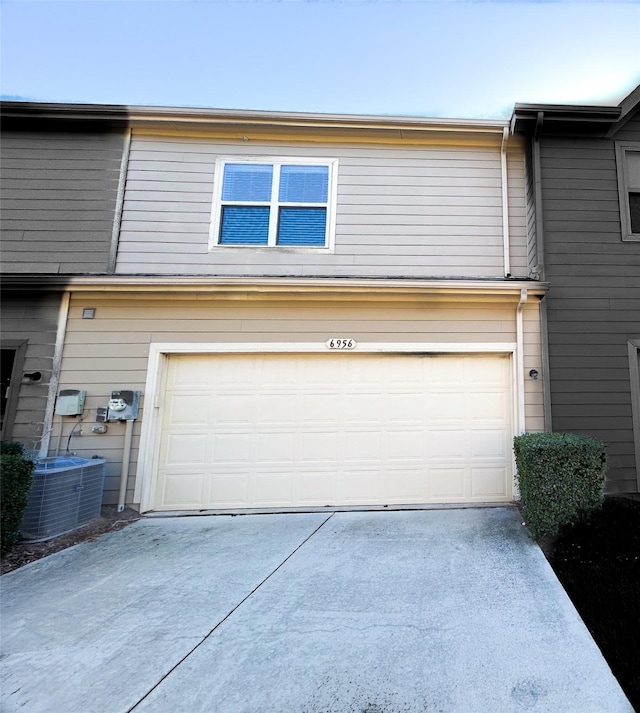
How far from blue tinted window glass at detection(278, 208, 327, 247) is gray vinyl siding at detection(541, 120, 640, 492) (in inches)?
122

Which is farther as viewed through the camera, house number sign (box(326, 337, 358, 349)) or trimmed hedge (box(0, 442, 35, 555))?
house number sign (box(326, 337, 358, 349))

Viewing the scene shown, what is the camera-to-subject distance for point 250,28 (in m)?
5.86

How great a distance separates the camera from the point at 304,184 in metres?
5.57

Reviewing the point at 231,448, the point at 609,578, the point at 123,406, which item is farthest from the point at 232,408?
the point at 609,578

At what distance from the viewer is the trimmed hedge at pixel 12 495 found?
10.9ft

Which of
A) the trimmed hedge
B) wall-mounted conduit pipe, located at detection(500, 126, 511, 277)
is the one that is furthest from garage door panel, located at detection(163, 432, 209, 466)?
wall-mounted conduit pipe, located at detection(500, 126, 511, 277)

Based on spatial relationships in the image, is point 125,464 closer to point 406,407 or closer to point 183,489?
point 183,489

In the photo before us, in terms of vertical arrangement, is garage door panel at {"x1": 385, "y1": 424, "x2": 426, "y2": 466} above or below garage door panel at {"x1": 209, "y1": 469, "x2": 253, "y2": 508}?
above

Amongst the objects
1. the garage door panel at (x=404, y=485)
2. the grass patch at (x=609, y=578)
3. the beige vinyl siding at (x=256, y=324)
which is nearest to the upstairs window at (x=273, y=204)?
the beige vinyl siding at (x=256, y=324)

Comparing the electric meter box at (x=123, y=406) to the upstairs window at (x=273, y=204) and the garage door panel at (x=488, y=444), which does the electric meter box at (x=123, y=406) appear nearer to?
the upstairs window at (x=273, y=204)

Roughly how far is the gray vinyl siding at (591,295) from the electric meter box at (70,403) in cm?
600

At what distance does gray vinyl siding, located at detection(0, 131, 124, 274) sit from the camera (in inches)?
208

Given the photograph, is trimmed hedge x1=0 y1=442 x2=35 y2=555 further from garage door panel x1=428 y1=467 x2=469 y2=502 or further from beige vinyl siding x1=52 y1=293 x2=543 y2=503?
garage door panel x1=428 y1=467 x2=469 y2=502

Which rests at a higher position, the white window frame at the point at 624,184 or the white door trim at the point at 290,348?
the white window frame at the point at 624,184
